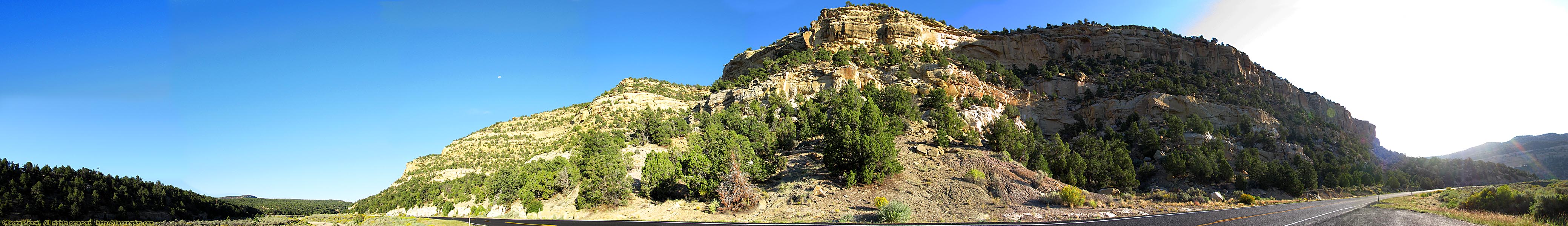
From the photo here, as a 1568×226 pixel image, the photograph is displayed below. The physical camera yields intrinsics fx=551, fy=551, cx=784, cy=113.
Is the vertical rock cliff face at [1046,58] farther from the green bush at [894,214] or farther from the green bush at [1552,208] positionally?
the green bush at [1552,208]

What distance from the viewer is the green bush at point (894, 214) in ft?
60.0

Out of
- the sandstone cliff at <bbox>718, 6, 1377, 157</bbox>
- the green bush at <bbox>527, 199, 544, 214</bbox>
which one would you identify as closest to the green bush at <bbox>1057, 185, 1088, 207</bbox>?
the sandstone cliff at <bbox>718, 6, 1377, 157</bbox>

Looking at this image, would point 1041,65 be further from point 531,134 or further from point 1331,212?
point 531,134

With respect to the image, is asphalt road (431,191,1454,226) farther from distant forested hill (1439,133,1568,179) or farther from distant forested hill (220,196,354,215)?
distant forested hill (1439,133,1568,179)

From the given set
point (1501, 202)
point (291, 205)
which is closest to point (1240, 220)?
point (1501, 202)

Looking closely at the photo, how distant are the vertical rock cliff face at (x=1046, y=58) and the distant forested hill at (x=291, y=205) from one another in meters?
32.4

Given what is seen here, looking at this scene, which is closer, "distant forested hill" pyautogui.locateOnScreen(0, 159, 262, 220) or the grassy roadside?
the grassy roadside

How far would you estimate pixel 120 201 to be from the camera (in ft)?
66.3

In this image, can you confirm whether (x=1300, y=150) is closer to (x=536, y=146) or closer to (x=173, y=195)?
(x=536, y=146)

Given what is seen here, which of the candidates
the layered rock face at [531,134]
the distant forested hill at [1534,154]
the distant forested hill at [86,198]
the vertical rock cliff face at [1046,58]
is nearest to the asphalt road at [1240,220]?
the distant forested hill at [86,198]

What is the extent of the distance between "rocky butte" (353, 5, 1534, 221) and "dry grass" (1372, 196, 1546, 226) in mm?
6109

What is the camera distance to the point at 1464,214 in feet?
52.6

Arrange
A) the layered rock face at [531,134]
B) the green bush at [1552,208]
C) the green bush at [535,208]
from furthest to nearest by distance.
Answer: the layered rock face at [531,134] → the green bush at [535,208] → the green bush at [1552,208]

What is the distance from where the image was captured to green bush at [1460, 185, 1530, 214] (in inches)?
627
